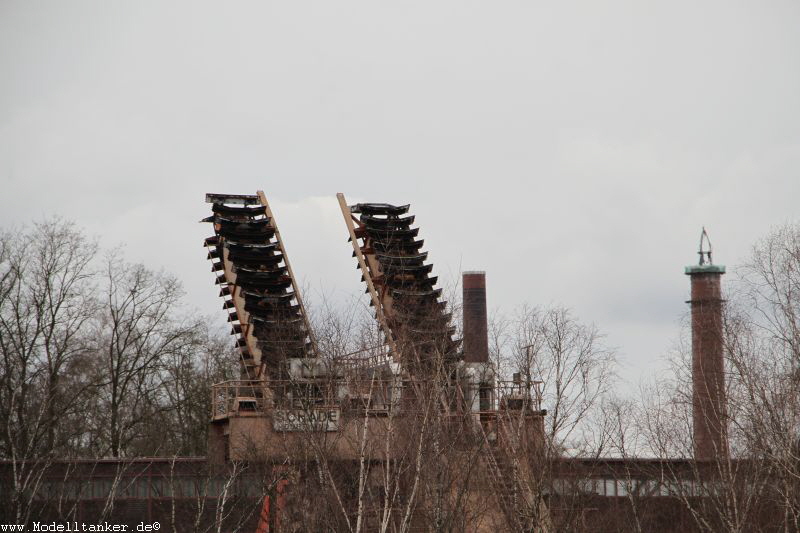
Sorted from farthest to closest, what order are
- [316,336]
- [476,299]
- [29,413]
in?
1. [476,299]
2. [29,413]
3. [316,336]

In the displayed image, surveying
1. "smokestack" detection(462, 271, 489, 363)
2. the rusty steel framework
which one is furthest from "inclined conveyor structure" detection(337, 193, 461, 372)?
"smokestack" detection(462, 271, 489, 363)

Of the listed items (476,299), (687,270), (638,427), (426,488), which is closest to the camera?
(426,488)

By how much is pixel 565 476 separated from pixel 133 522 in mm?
12088

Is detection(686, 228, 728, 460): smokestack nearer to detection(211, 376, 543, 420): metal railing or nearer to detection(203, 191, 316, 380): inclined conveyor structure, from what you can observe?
detection(211, 376, 543, 420): metal railing

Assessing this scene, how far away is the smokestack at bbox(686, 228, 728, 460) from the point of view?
28359 mm

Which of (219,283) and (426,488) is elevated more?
(219,283)

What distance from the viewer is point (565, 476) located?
30.3 meters

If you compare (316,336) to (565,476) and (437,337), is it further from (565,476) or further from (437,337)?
(565,476)

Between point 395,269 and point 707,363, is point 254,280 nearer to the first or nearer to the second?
point 395,269

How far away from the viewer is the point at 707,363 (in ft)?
132

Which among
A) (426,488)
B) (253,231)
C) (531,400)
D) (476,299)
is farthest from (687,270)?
(426,488)

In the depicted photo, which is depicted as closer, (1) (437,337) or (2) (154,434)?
(1) (437,337)

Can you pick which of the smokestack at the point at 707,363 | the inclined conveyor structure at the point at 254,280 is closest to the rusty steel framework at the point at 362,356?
the inclined conveyor structure at the point at 254,280

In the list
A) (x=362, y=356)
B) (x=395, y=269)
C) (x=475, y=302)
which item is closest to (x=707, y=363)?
(x=475, y=302)
